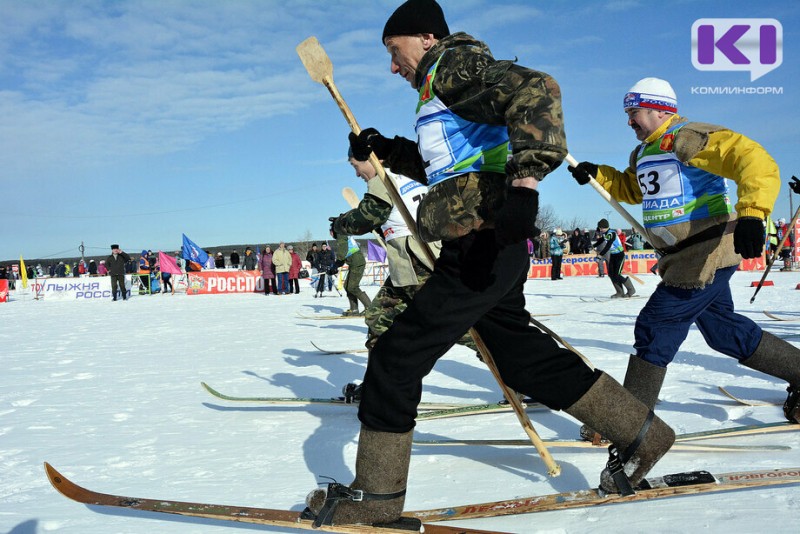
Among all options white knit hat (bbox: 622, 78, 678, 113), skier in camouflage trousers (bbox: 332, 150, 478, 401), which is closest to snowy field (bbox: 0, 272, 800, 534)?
skier in camouflage trousers (bbox: 332, 150, 478, 401)

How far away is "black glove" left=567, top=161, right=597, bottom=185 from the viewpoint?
3346 millimetres

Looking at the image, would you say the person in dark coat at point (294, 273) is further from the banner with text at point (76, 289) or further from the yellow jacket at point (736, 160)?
the yellow jacket at point (736, 160)

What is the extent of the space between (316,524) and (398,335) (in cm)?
63

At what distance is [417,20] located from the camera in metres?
2.11

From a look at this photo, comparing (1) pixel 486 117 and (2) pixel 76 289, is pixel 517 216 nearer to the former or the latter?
(1) pixel 486 117

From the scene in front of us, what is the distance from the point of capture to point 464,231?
1932mm

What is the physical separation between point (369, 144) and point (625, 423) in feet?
4.44

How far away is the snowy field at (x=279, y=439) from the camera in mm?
2254

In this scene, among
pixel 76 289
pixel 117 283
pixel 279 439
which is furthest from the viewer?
pixel 76 289

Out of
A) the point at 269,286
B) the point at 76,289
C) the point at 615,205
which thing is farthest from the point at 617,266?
Result: the point at 76,289

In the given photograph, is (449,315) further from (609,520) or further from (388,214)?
(388,214)

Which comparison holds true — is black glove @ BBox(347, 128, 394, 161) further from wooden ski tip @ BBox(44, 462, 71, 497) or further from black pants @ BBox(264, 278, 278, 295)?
black pants @ BBox(264, 278, 278, 295)

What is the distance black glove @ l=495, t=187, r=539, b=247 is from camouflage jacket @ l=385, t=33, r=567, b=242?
0.18 feet

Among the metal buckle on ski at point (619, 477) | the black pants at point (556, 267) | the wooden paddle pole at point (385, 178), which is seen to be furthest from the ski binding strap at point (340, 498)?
the black pants at point (556, 267)
